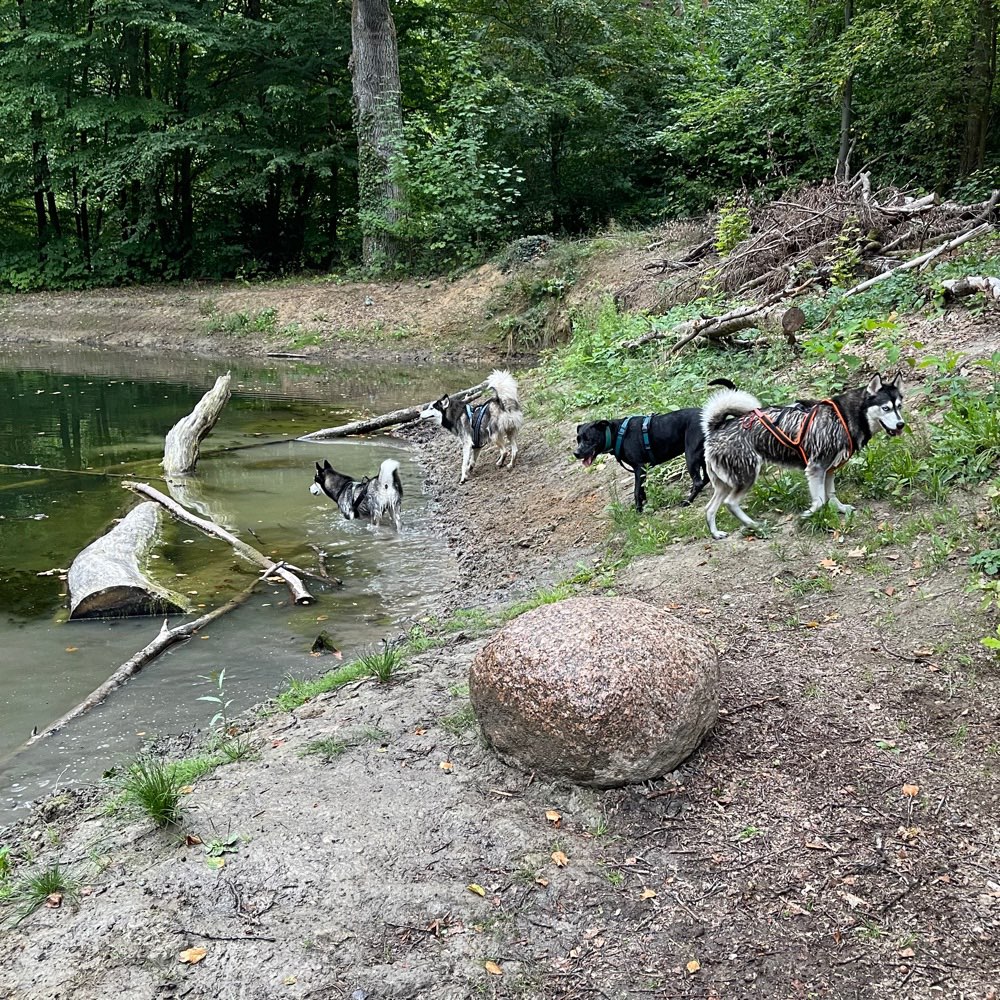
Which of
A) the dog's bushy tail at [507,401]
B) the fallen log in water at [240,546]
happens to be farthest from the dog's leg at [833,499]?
the dog's bushy tail at [507,401]

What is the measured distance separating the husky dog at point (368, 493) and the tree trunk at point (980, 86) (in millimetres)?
13311

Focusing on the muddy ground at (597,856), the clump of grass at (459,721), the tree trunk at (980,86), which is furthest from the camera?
the tree trunk at (980,86)

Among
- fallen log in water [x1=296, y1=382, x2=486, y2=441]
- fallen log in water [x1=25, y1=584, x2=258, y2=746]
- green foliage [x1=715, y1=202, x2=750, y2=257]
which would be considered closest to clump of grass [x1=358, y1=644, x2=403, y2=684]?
fallen log in water [x1=25, y1=584, x2=258, y2=746]

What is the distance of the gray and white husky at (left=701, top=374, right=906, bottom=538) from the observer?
662 cm

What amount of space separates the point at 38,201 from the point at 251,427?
23837mm

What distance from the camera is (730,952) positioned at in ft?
11.0

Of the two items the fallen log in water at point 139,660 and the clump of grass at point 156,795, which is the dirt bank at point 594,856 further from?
the fallen log in water at point 139,660

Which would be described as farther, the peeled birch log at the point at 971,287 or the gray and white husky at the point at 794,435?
the peeled birch log at the point at 971,287

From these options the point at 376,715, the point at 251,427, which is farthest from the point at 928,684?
the point at 251,427

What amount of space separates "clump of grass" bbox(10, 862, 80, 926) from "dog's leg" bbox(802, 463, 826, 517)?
557 centimetres

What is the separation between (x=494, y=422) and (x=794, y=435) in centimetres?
518


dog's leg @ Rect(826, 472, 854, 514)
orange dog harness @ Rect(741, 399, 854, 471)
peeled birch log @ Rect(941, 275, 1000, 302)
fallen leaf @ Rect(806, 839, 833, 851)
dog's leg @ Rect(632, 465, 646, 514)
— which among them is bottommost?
fallen leaf @ Rect(806, 839, 833, 851)

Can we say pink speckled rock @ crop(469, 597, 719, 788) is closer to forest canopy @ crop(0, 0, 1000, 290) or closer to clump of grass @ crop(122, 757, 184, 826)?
clump of grass @ crop(122, 757, 184, 826)

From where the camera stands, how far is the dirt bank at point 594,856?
3350mm
